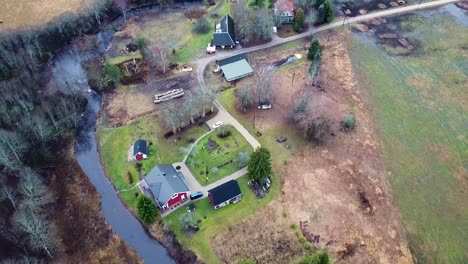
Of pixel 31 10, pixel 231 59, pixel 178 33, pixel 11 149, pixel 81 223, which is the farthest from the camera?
pixel 31 10

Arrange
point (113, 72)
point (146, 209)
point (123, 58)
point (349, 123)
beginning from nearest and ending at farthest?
point (146, 209)
point (349, 123)
point (113, 72)
point (123, 58)

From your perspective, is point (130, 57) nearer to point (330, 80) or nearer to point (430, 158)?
point (330, 80)

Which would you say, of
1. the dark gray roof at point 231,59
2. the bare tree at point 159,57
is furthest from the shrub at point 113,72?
the dark gray roof at point 231,59

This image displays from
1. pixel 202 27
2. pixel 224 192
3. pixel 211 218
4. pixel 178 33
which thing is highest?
pixel 202 27

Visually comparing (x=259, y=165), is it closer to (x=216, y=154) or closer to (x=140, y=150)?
(x=216, y=154)

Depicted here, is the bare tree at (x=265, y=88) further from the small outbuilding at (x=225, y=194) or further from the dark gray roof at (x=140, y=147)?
the dark gray roof at (x=140, y=147)

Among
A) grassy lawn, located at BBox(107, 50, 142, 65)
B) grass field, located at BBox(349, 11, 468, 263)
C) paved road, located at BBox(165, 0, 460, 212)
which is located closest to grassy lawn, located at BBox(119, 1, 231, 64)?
paved road, located at BBox(165, 0, 460, 212)

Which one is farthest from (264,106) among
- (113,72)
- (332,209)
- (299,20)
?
(113,72)
